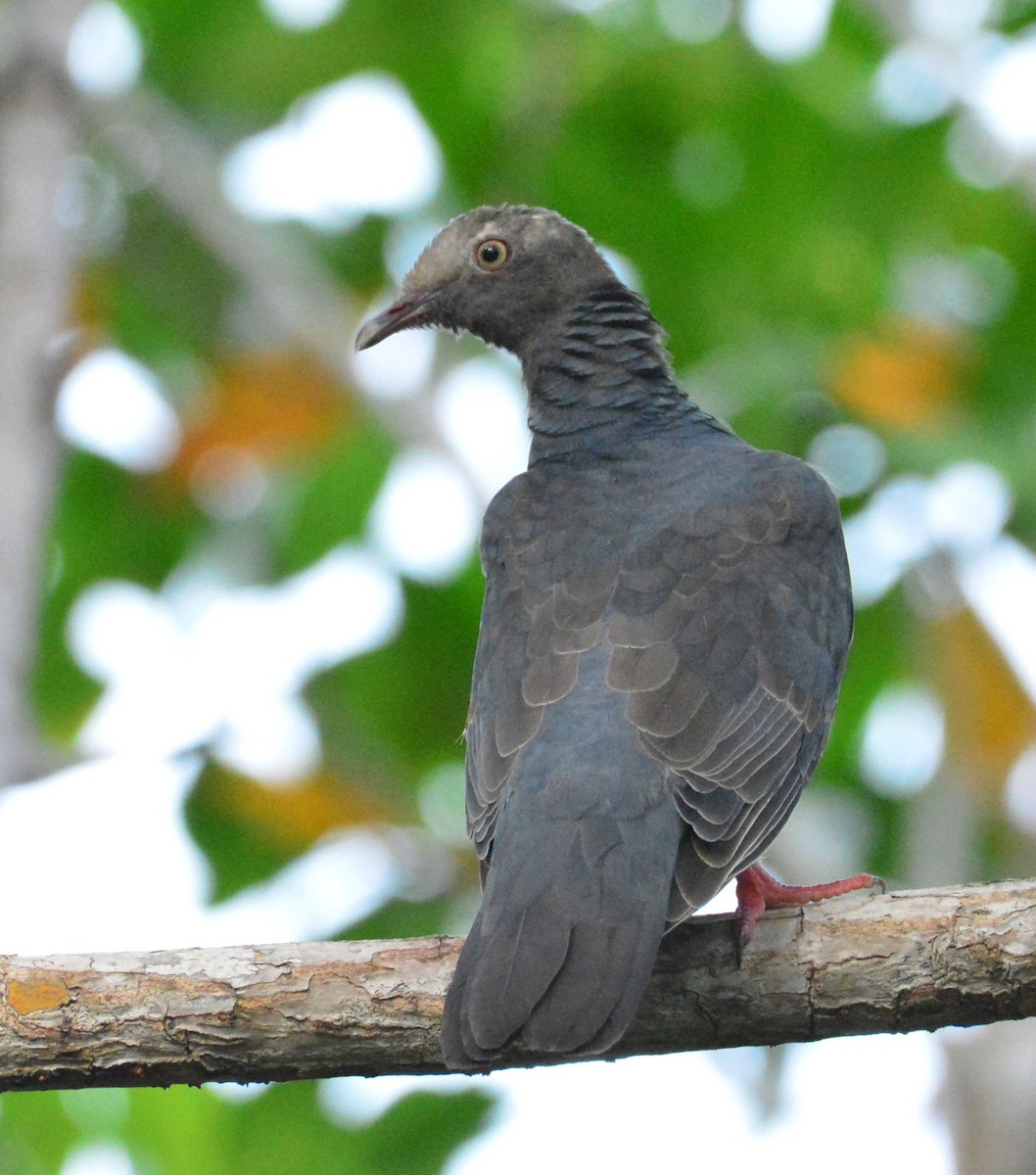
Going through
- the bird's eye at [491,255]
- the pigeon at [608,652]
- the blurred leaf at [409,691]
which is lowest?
Result: the pigeon at [608,652]

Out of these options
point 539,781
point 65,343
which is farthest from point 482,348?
point 539,781

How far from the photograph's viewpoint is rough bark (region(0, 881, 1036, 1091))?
11.1ft

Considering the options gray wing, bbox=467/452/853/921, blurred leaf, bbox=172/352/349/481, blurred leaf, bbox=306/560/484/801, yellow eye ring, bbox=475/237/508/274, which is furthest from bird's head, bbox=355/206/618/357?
blurred leaf, bbox=172/352/349/481

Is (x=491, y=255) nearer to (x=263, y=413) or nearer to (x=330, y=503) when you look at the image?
(x=330, y=503)

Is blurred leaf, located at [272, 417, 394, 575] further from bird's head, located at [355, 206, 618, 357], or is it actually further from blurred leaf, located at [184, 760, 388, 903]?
bird's head, located at [355, 206, 618, 357]

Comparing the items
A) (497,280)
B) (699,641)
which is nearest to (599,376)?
(497,280)

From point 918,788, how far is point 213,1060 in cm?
438

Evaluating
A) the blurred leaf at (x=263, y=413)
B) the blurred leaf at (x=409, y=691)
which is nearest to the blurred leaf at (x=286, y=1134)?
the blurred leaf at (x=409, y=691)

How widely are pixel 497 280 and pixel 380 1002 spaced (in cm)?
267

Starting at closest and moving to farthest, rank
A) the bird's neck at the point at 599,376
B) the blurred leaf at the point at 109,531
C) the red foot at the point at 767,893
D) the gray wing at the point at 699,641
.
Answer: the red foot at the point at 767,893, the gray wing at the point at 699,641, the bird's neck at the point at 599,376, the blurred leaf at the point at 109,531

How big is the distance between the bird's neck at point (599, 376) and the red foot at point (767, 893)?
1.46m

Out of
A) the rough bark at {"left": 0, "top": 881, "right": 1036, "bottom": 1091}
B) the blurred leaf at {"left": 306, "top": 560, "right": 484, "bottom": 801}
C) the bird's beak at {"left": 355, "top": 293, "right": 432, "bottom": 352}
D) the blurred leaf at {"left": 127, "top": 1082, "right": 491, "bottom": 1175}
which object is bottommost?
the rough bark at {"left": 0, "top": 881, "right": 1036, "bottom": 1091}

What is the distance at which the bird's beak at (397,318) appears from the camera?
17.8 ft

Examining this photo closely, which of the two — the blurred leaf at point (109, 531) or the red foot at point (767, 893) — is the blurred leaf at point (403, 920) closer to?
the blurred leaf at point (109, 531)
